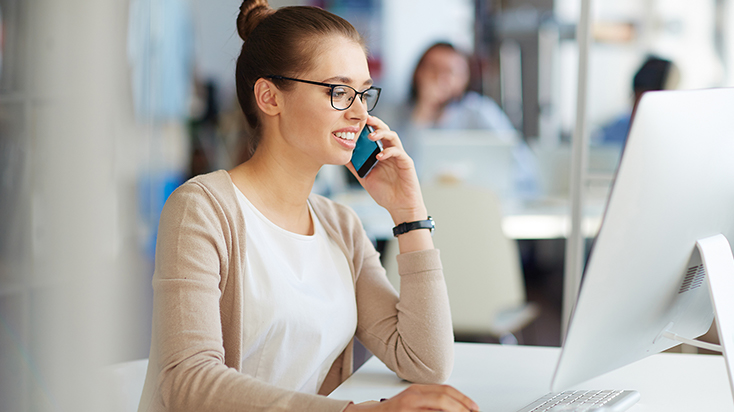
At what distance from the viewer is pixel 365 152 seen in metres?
1.17

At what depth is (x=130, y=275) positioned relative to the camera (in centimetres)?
64

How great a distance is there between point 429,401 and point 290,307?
0.35m

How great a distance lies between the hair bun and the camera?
1.10 m

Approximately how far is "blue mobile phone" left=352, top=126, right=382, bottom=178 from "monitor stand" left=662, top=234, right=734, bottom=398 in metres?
0.57

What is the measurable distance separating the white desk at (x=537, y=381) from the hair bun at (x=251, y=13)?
619 mm

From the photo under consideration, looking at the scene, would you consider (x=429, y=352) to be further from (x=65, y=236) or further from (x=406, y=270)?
(x=65, y=236)

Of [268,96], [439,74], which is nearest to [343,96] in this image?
[268,96]

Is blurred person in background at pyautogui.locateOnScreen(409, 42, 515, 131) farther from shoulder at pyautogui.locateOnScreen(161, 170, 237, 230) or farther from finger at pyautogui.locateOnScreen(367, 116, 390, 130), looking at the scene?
shoulder at pyautogui.locateOnScreen(161, 170, 237, 230)

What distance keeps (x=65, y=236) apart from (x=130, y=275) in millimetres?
90

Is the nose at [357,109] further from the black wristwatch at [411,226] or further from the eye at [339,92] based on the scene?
the black wristwatch at [411,226]

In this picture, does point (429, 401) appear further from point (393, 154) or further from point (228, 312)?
point (393, 154)

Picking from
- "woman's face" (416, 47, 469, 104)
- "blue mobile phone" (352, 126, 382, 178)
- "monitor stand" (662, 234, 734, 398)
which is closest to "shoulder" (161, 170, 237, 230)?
"blue mobile phone" (352, 126, 382, 178)

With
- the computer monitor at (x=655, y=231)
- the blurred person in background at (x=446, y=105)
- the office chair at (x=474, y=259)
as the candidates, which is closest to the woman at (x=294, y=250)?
the computer monitor at (x=655, y=231)

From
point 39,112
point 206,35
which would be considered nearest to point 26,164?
point 39,112
